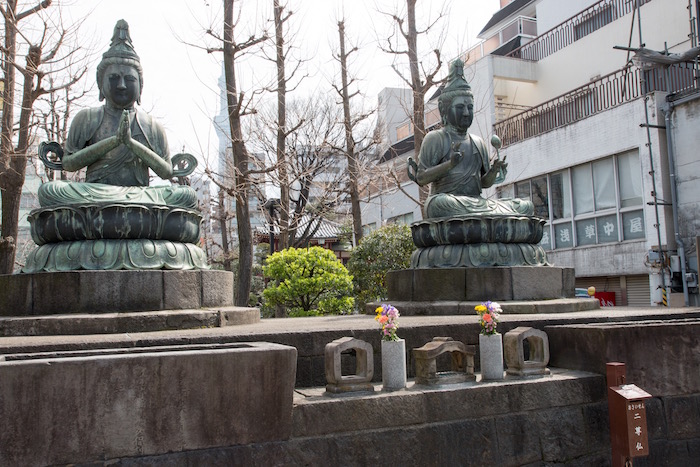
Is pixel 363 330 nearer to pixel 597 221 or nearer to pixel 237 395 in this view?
pixel 237 395

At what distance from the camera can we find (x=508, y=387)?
466 centimetres

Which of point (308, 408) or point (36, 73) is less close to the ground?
point (36, 73)

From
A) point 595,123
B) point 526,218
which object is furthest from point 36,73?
point 595,123

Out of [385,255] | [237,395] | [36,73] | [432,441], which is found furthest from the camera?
[385,255]

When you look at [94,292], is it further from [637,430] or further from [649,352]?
[649,352]

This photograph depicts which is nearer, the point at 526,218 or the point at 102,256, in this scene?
the point at 102,256

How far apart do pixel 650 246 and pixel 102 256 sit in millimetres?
14493

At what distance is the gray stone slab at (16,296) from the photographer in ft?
19.6

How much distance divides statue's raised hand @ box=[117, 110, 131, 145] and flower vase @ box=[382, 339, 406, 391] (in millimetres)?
3811

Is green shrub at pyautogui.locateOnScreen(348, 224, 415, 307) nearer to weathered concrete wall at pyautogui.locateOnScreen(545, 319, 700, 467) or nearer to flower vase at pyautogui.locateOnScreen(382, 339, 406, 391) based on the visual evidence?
weathered concrete wall at pyautogui.locateOnScreen(545, 319, 700, 467)

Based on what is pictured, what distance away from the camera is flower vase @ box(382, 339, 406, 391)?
4531 millimetres

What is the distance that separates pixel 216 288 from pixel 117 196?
56.0 inches

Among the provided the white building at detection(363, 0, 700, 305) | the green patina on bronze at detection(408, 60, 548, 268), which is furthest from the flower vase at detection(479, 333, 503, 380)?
the white building at detection(363, 0, 700, 305)

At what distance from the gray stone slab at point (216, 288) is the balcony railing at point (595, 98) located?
1366 centimetres
